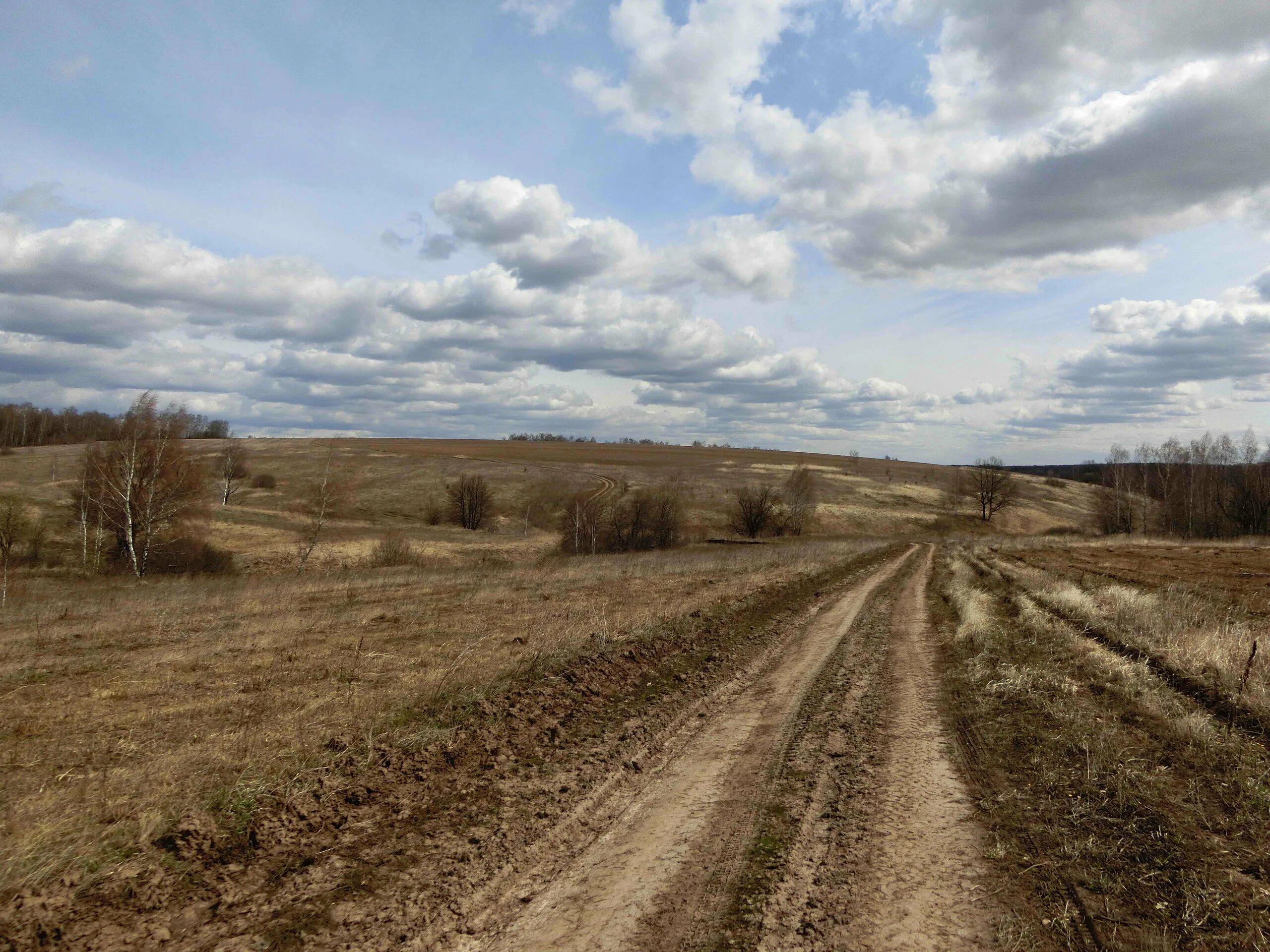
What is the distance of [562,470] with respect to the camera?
102 metres

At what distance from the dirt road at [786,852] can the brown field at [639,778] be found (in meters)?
0.03

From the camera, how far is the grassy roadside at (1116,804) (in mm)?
4379

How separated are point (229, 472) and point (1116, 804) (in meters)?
80.3

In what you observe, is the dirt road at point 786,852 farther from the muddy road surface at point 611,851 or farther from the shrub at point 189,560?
the shrub at point 189,560

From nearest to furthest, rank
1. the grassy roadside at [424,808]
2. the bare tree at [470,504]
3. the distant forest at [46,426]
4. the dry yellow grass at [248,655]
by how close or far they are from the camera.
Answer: the grassy roadside at [424,808] → the dry yellow grass at [248,655] → the bare tree at [470,504] → the distant forest at [46,426]

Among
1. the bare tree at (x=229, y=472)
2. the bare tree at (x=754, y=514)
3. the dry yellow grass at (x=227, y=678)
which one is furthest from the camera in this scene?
the bare tree at (x=754, y=514)

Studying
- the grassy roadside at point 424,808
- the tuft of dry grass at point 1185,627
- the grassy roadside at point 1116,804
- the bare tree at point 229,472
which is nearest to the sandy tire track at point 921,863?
the grassy roadside at point 1116,804

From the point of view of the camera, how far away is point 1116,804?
602 centimetres

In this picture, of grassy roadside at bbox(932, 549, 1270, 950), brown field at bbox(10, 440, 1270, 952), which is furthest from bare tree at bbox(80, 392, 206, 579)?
grassy roadside at bbox(932, 549, 1270, 950)

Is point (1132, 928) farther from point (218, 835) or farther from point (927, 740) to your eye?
point (218, 835)

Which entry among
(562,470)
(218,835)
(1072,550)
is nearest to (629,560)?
(218,835)

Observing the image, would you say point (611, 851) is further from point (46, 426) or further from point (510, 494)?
point (46, 426)

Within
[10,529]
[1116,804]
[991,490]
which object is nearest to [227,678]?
[1116,804]

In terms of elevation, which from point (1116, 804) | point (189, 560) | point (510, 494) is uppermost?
point (1116, 804)
